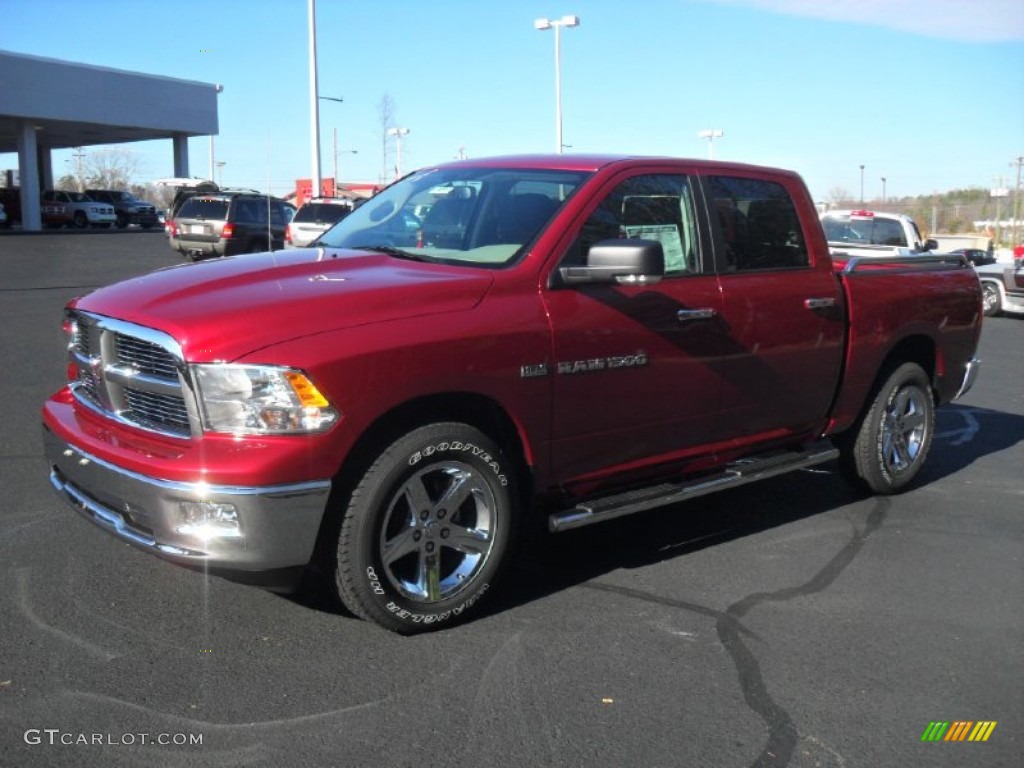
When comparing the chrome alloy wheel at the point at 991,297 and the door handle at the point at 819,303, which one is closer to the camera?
the door handle at the point at 819,303

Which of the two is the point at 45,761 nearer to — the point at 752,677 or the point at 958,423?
the point at 752,677

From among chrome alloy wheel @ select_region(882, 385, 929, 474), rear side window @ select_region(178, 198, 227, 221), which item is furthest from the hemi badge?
rear side window @ select_region(178, 198, 227, 221)

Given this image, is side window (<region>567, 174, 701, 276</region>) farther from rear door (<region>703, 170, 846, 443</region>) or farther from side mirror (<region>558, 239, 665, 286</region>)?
side mirror (<region>558, 239, 665, 286</region>)

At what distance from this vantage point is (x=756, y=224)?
5.59m

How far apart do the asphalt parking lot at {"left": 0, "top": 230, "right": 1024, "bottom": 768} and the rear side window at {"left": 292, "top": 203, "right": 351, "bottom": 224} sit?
55.9 feet

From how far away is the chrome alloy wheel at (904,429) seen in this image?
6473 millimetres

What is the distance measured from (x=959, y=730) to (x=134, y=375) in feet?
10.8

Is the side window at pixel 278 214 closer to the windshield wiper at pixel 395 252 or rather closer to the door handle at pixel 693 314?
the windshield wiper at pixel 395 252

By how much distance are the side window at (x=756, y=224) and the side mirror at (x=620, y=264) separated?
3.35ft

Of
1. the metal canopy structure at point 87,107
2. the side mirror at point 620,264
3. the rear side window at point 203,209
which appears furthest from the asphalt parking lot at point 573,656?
the metal canopy structure at point 87,107

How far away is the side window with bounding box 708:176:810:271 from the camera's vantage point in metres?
5.39

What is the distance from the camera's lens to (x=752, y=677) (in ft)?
12.8

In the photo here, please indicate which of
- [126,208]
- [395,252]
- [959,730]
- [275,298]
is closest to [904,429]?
[959,730]

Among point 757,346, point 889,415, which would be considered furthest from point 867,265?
point 757,346
